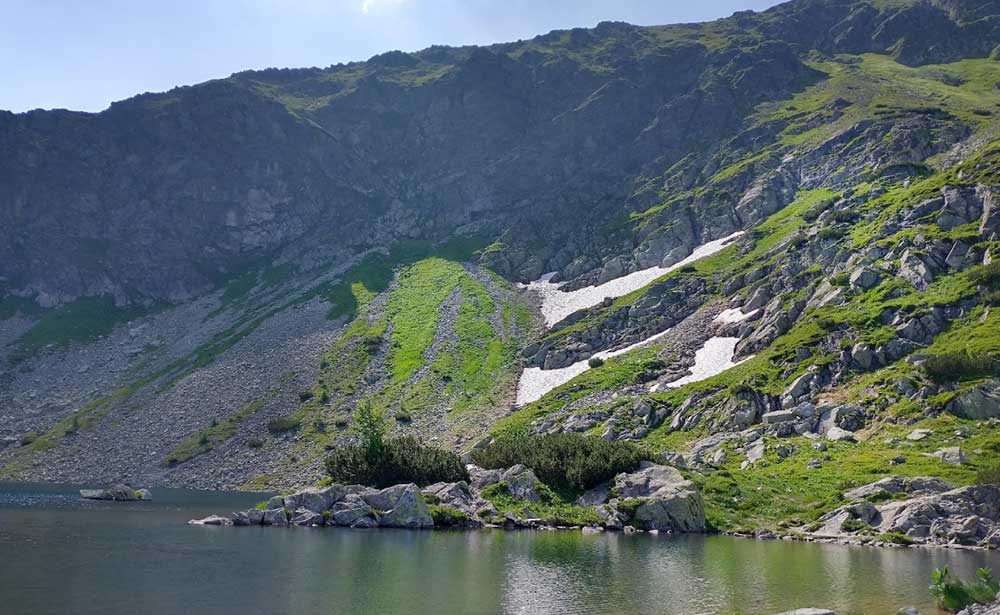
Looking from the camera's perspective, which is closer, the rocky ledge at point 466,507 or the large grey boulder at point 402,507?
the large grey boulder at point 402,507

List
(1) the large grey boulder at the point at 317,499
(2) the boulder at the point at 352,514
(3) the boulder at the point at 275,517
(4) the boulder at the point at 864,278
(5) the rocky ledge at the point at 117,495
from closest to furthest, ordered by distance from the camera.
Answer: (2) the boulder at the point at 352,514, (3) the boulder at the point at 275,517, (1) the large grey boulder at the point at 317,499, (5) the rocky ledge at the point at 117,495, (4) the boulder at the point at 864,278

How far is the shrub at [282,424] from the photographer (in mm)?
122250

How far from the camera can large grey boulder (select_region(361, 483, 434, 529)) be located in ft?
210

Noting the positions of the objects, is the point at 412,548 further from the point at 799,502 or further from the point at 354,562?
the point at 799,502

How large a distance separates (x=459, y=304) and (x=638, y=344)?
5045 cm

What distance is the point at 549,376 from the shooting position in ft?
436

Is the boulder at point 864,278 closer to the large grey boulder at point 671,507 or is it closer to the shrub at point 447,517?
the large grey boulder at point 671,507

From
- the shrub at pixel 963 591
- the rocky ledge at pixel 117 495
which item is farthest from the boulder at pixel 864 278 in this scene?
the rocky ledge at pixel 117 495

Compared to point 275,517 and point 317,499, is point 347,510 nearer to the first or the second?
point 317,499

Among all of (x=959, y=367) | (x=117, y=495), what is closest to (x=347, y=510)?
(x=117, y=495)

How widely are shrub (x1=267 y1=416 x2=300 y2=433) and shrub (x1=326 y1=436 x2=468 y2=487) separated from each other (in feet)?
162

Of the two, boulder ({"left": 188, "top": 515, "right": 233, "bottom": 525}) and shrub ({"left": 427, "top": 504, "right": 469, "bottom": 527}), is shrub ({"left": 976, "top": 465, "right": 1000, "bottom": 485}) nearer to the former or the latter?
shrub ({"left": 427, "top": 504, "right": 469, "bottom": 527})

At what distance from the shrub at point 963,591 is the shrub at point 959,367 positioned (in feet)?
169

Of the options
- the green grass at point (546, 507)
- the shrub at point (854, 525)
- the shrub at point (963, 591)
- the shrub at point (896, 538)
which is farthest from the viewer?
the green grass at point (546, 507)
